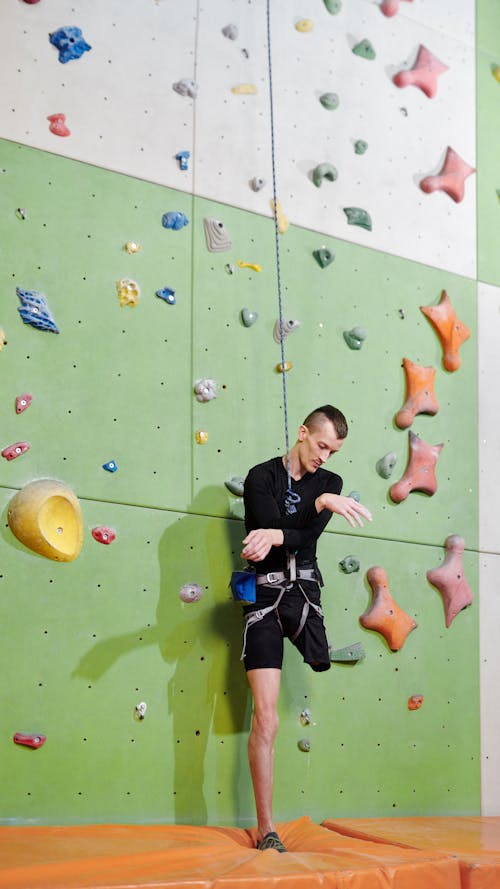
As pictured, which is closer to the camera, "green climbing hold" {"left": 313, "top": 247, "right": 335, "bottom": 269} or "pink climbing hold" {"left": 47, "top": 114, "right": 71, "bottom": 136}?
"pink climbing hold" {"left": 47, "top": 114, "right": 71, "bottom": 136}

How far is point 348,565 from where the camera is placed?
3.98 meters

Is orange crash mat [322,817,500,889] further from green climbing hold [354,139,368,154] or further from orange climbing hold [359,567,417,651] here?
green climbing hold [354,139,368,154]

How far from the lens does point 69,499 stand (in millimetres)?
3367

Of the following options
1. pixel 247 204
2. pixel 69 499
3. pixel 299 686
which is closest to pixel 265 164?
pixel 247 204

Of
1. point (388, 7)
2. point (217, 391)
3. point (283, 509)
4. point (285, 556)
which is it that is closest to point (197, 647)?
point (285, 556)

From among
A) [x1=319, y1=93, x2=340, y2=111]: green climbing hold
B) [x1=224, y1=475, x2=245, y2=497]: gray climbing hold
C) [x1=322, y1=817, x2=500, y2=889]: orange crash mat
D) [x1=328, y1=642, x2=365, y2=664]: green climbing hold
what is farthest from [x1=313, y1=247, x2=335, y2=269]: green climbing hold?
[x1=322, y1=817, x2=500, y2=889]: orange crash mat

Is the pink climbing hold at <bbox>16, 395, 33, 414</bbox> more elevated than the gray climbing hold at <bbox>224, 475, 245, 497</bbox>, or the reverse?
the pink climbing hold at <bbox>16, 395, 33, 414</bbox>

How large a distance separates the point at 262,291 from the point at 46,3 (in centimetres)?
130

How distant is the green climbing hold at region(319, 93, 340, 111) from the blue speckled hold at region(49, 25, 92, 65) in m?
1.11

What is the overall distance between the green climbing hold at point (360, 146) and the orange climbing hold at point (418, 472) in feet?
4.04

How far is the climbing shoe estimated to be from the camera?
3.09 m

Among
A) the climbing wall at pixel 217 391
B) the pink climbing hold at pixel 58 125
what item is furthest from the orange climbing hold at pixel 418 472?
the pink climbing hold at pixel 58 125

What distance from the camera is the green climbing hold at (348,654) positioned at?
154 inches

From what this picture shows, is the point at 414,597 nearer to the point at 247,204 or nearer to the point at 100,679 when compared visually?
the point at 100,679
